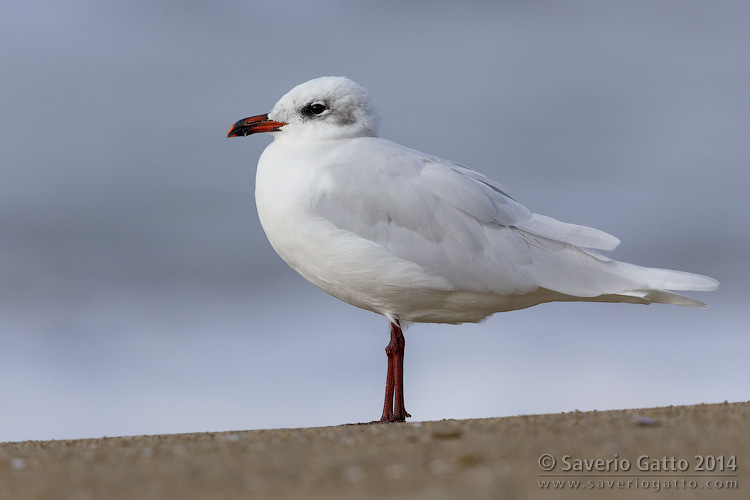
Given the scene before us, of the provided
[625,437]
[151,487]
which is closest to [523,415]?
[625,437]

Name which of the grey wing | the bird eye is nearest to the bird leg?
the grey wing

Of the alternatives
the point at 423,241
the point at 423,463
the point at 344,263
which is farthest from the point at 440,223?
the point at 423,463

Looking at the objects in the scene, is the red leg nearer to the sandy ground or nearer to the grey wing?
the grey wing

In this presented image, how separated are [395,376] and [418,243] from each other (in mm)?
1150

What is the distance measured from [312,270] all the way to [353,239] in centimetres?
46

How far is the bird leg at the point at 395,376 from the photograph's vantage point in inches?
292

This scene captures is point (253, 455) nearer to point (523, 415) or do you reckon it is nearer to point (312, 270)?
point (523, 415)

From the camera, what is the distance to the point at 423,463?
397 centimetres

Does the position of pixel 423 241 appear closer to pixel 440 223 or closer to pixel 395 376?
pixel 440 223

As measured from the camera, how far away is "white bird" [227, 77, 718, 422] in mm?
7152

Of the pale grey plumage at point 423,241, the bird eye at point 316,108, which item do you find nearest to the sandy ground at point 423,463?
the pale grey plumage at point 423,241

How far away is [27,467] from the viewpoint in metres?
4.51

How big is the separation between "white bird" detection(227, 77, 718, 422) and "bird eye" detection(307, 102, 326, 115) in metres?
0.32

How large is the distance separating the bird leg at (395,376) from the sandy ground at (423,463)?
2008mm
